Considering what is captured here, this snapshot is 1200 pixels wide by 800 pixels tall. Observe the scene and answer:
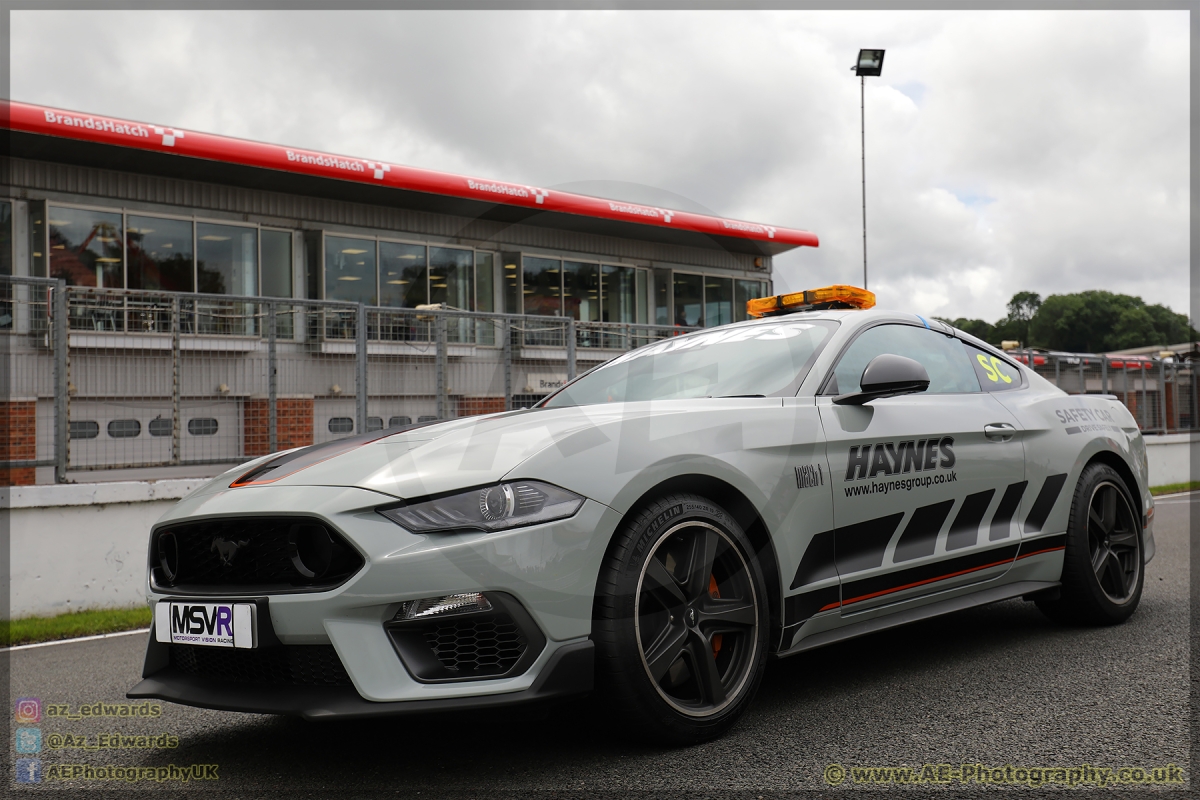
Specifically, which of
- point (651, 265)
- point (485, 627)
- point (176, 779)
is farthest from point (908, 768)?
Result: point (651, 265)

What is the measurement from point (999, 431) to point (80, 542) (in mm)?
6044

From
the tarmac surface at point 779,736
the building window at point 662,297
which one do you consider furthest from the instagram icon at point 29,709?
the building window at point 662,297

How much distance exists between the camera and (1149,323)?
3984 inches

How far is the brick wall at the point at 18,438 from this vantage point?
673cm

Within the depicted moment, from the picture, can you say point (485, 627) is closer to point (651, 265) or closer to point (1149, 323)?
point (651, 265)

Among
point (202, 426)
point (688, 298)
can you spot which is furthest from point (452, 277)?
point (202, 426)

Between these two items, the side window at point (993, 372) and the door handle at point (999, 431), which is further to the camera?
the side window at point (993, 372)

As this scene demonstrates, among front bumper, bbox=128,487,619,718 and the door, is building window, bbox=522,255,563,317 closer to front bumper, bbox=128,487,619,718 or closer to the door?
the door

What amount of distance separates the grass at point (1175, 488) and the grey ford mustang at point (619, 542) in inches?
526

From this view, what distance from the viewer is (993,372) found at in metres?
4.57

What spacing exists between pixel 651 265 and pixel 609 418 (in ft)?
49.4

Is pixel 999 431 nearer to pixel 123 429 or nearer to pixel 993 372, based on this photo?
pixel 993 372

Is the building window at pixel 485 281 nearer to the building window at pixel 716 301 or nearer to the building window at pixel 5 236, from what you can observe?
the building window at pixel 716 301

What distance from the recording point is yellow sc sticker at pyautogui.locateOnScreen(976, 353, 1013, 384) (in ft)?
14.9
